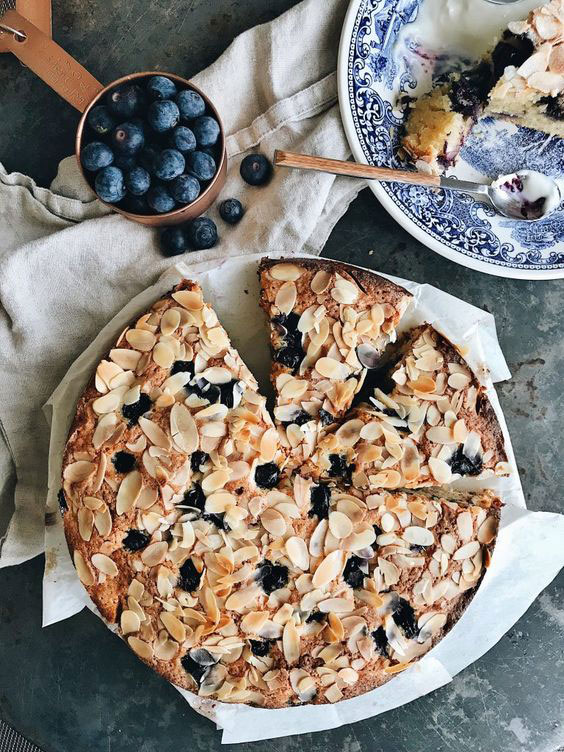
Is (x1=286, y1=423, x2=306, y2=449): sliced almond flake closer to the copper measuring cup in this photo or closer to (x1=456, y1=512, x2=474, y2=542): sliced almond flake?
(x1=456, y1=512, x2=474, y2=542): sliced almond flake

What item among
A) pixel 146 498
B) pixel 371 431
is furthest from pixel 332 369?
pixel 146 498

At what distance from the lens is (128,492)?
2.34m

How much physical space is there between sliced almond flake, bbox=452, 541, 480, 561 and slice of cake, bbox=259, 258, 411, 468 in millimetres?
578

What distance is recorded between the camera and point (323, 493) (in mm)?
2432

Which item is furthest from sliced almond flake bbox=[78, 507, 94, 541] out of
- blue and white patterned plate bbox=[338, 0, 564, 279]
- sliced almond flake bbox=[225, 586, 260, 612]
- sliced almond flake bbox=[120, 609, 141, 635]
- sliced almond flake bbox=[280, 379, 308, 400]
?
blue and white patterned plate bbox=[338, 0, 564, 279]

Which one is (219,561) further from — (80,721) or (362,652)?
(80,721)

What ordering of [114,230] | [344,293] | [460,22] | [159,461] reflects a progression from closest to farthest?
[159,461], [344,293], [114,230], [460,22]

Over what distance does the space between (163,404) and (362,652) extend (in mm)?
1014

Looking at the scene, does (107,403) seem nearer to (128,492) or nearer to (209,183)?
(128,492)

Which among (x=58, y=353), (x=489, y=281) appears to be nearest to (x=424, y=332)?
(x=489, y=281)

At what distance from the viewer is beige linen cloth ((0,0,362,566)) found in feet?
8.93

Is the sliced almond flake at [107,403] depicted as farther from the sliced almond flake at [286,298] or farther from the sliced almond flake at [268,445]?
the sliced almond flake at [286,298]

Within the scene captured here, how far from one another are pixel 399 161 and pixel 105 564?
1779 mm

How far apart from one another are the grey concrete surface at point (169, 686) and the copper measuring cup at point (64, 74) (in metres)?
0.32
